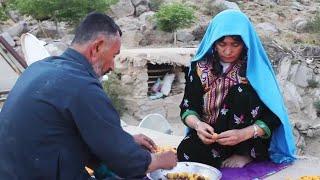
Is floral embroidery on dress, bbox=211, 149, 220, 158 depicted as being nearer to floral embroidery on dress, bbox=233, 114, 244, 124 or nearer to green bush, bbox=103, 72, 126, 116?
floral embroidery on dress, bbox=233, 114, 244, 124

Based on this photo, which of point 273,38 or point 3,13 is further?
point 273,38

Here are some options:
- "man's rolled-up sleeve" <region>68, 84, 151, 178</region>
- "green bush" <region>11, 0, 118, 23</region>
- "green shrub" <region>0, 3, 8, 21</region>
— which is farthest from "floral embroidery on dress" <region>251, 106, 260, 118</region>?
"green shrub" <region>0, 3, 8, 21</region>

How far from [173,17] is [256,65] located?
11.0 metres

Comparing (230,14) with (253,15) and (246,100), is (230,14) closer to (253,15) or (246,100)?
(246,100)

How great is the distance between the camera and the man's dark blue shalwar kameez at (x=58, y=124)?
2.15 metres

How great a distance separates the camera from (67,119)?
217 cm

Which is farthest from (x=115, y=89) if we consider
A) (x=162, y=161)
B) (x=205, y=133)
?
(x=162, y=161)

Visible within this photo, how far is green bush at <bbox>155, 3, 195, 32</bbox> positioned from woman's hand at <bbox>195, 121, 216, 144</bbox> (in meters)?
11.0

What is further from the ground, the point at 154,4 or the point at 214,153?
the point at 214,153

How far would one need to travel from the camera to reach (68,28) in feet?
49.4

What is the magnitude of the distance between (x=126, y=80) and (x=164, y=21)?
4294 millimetres

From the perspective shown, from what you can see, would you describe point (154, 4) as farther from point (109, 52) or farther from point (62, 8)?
point (109, 52)

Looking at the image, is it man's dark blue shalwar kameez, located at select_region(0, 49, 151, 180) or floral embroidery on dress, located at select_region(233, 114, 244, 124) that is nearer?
man's dark blue shalwar kameez, located at select_region(0, 49, 151, 180)

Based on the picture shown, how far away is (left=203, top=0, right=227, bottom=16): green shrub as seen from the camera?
1752cm
